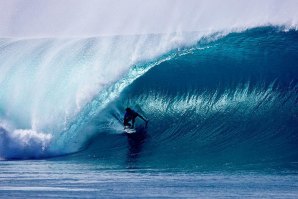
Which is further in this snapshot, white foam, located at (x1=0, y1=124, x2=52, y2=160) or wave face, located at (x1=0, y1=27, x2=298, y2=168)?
white foam, located at (x1=0, y1=124, x2=52, y2=160)

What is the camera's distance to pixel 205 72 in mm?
22781

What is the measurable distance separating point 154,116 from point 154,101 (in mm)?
1018

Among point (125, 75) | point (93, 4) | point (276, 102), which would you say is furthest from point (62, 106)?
point (93, 4)

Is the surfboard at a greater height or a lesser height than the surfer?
lesser

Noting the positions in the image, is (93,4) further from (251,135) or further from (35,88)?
(251,135)

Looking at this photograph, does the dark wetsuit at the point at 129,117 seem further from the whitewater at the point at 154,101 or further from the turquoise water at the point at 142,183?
the turquoise water at the point at 142,183

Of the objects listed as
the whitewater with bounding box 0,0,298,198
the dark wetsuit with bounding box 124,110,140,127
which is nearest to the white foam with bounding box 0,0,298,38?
the whitewater with bounding box 0,0,298,198

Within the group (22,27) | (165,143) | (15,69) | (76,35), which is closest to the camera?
(165,143)

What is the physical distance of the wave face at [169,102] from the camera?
18.0 metres

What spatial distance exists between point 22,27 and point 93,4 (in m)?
3.14

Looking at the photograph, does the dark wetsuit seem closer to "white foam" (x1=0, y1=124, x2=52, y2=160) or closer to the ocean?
the ocean

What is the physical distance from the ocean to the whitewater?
36mm

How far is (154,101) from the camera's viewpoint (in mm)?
21953

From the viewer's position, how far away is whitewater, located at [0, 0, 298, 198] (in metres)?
14.0
